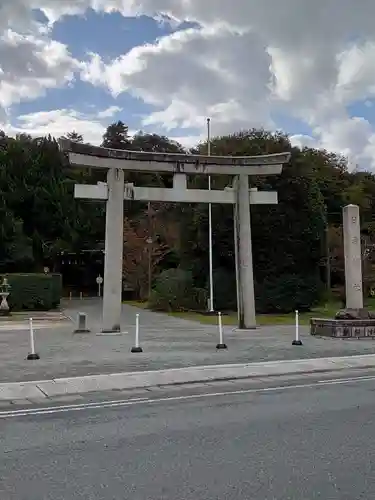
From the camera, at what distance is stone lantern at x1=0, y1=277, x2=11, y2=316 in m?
34.3

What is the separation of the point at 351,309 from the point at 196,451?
13.9m

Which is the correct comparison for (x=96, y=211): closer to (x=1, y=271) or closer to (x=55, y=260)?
(x=55, y=260)

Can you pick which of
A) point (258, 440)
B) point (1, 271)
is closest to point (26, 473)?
point (258, 440)

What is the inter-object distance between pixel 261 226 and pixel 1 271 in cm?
2596

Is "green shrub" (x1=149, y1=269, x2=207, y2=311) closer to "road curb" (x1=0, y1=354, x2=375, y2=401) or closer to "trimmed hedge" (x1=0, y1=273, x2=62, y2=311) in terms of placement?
"trimmed hedge" (x1=0, y1=273, x2=62, y2=311)

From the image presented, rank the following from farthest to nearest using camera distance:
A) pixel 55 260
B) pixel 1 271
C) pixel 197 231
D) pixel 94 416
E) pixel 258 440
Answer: pixel 55 260 < pixel 1 271 < pixel 197 231 < pixel 94 416 < pixel 258 440

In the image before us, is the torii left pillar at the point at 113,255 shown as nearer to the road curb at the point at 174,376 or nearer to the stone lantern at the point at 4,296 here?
the road curb at the point at 174,376

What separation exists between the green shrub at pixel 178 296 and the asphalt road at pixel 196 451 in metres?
29.1

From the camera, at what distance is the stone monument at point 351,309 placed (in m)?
18.0

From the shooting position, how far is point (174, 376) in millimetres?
11156

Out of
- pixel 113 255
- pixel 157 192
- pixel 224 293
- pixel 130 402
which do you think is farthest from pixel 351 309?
pixel 224 293

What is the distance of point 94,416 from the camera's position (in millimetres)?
7801

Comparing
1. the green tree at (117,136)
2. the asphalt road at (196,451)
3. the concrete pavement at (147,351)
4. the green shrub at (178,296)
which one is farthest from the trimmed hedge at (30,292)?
the green tree at (117,136)

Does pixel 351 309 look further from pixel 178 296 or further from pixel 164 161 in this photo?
pixel 178 296
